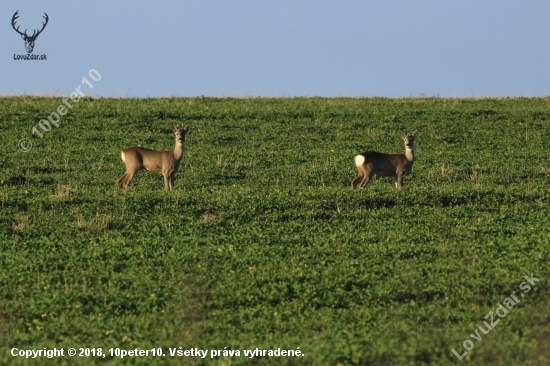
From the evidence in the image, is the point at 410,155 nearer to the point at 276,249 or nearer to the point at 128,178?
the point at 128,178

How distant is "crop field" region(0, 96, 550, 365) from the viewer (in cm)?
979

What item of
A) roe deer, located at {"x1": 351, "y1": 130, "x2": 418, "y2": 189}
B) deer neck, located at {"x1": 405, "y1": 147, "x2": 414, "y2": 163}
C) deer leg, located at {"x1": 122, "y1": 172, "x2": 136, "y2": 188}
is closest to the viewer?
deer leg, located at {"x1": 122, "y1": 172, "x2": 136, "y2": 188}

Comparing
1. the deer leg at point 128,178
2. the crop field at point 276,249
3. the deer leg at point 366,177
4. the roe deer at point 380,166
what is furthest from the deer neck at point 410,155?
the deer leg at point 128,178

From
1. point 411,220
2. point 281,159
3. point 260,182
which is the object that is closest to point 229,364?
point 411,220

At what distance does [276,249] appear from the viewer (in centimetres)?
1371

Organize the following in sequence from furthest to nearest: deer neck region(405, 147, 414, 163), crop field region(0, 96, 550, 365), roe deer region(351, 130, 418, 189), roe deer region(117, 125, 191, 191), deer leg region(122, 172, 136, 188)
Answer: deer neck region(405, 147, 414, 163), roe deer region(351, 130, 418, 189), deer leg region(122, 172, 136, 188), roe deer region(117, 125, 191, 191), crop field region(0, 96, 550, 365)

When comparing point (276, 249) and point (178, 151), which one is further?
point (178, 151)

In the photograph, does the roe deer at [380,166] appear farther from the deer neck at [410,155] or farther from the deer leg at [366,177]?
the deer neck at [410,155]

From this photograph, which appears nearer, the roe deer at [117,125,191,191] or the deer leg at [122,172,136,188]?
the roe deer at [117,125,191,191]

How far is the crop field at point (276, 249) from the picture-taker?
9789 millimetres

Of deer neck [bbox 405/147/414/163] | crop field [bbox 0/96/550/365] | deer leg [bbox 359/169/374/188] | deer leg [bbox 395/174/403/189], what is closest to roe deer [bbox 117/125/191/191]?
crop field [bbox 0/96/550/365]

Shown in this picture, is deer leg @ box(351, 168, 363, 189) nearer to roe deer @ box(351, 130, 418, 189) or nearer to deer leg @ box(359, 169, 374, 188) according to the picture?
roe deer @ box(351, 130, 418, 189)

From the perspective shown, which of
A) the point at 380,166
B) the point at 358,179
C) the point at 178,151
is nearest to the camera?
the point at 178,151

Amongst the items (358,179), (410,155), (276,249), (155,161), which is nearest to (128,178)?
(155,161)
